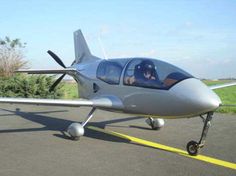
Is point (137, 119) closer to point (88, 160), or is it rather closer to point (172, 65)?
point (172, 65)

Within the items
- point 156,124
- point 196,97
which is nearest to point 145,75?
point 196,97

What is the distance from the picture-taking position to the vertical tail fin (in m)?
13.5

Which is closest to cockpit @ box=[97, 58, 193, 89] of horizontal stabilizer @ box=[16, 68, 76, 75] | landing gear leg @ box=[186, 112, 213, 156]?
landing gear leg @ box=[186, 112, 213, 156]

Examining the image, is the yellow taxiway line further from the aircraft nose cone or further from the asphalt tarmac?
the aircraft nose cone

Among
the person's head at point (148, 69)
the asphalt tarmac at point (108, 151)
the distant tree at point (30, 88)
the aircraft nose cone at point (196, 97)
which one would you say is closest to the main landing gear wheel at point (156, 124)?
the asphalt tarmac at point (108, 151)

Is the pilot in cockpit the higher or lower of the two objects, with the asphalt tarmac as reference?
higher

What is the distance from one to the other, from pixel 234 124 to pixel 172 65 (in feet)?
16.5

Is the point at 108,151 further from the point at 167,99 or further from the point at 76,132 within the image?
the point at 167,99

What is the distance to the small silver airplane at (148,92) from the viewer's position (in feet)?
22.9

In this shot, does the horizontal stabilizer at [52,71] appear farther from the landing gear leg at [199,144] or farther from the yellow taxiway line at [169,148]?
the landing gear leg at [199,144]

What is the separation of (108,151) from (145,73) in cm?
217

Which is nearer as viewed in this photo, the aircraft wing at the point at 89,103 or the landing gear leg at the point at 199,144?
the landing gear leg at the point at 199,144

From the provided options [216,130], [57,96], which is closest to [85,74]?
[216,130]

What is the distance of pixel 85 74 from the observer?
11234 millimetres
